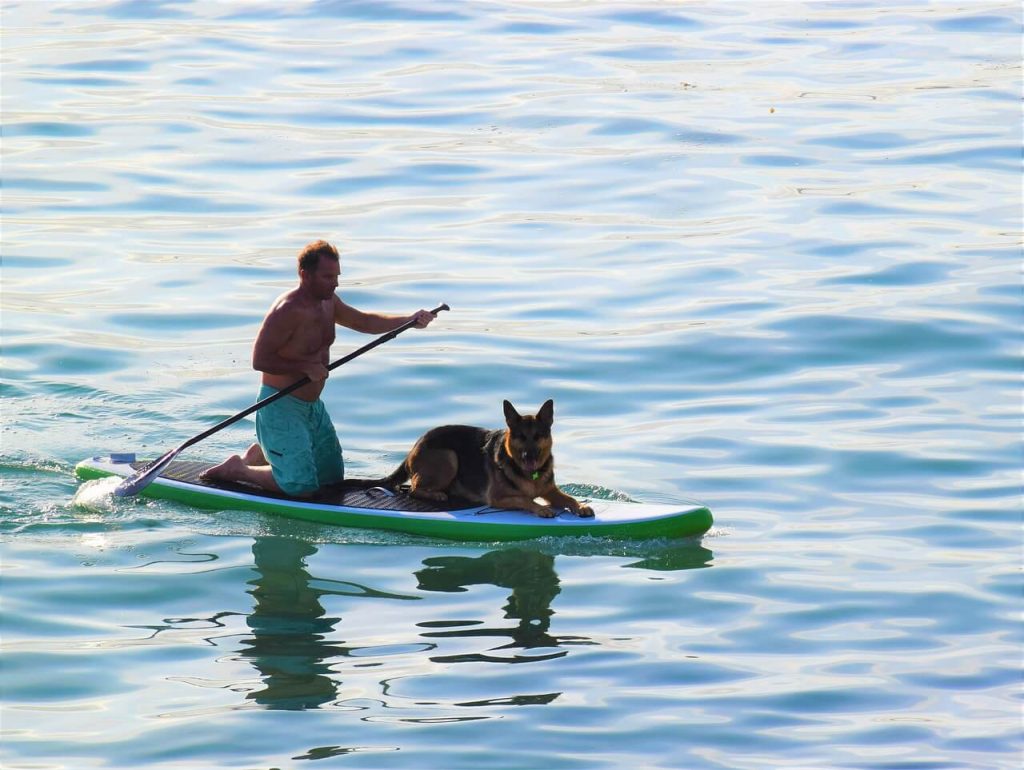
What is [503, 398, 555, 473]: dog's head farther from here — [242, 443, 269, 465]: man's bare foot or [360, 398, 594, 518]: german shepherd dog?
[242, 443, 269, 465]: man's bare foot

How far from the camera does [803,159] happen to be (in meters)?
19.9

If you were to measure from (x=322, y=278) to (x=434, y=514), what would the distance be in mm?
1612

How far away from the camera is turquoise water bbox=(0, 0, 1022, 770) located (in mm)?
8148

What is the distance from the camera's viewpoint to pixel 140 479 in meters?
10.9

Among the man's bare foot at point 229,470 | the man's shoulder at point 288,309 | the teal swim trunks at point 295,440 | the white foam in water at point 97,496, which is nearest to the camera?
the man's shoulder at point 288,309

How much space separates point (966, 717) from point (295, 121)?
1588cm

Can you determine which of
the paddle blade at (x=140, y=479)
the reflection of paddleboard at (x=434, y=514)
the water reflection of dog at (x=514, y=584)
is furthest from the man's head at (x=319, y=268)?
the water reflection of dog at (x=514, y=584)

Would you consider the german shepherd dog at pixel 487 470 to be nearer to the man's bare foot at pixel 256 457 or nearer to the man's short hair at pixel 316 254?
the man's bare foot at pixel 256 457

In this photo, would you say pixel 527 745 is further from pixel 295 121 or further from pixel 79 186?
pixel 295 121

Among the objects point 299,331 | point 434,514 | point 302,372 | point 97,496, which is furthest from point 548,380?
point 97,496

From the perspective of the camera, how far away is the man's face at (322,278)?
1016 cm

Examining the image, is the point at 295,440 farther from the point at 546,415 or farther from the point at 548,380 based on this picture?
the point at 548,380

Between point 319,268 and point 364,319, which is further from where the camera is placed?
point 364,319

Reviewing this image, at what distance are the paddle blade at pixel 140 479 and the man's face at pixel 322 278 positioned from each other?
5.40 ft
